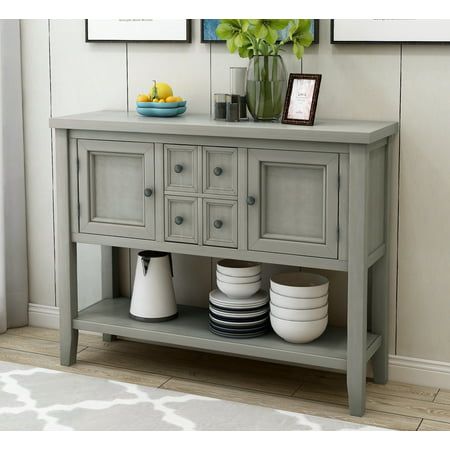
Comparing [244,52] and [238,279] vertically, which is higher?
[244,52]

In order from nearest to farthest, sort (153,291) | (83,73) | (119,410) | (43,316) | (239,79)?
(119,410)
(239,79)
(153,291)
(83,73)
(43,316)

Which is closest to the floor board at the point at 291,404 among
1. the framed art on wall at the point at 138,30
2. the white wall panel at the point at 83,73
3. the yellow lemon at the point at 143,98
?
the white wall panel at the point at 83,73

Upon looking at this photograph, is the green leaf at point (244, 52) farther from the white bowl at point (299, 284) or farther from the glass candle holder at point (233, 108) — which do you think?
the white bowl at point (299, 284)

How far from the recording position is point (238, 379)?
11.0ft

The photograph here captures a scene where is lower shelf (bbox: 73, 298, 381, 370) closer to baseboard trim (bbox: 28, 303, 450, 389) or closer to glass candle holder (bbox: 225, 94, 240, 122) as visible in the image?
baseboard trim (bbox: 28, 303, 450, 389)

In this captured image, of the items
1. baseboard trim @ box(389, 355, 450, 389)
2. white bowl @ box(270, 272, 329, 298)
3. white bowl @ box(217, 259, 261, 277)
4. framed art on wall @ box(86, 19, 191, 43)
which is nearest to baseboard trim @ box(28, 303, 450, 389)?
baseboard trim @ box(389, 355, 450, 389)

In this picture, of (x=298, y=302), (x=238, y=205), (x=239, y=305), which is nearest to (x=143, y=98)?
(x=238, y=205)

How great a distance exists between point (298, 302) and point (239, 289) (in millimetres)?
253

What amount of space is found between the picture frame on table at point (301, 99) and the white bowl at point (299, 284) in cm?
58

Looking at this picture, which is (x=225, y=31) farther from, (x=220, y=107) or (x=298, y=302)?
(x=298, y=302)

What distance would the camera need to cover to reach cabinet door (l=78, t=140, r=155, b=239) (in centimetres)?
319

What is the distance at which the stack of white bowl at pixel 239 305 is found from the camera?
320cm
